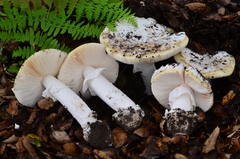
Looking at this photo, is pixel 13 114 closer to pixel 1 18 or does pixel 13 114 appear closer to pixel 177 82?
pixel 1 18

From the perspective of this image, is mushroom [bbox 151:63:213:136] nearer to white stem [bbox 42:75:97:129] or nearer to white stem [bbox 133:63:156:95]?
white stem [bbox 133:63:156:95]

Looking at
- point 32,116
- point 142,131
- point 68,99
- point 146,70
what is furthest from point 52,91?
point 146,70

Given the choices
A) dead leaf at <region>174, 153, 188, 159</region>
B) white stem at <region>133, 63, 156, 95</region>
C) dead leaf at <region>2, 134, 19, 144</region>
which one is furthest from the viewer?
white stem at <region>133, 63, 156, 95</region>

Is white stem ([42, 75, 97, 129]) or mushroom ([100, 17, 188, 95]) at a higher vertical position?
mushroom ([100, 17, 188, 95])

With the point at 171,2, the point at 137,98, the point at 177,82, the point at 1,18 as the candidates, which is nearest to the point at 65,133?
the point at 137,98

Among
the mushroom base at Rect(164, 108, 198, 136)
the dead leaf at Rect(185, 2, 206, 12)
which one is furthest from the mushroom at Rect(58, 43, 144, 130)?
the dead leaf at Rect(185, 2, 206, 12)

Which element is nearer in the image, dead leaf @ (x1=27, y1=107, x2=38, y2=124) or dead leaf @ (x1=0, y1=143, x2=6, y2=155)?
dead leaf @ (x1=0, y1=143, x2=6, y2=155)
